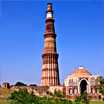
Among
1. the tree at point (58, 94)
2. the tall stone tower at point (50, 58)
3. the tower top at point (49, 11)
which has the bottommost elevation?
the tree at point (58, 94)

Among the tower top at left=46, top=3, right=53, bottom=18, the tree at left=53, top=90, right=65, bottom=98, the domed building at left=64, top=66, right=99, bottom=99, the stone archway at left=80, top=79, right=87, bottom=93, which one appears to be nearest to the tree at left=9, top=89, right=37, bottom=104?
the tree at left=53, top=90, right=65, bottom=98

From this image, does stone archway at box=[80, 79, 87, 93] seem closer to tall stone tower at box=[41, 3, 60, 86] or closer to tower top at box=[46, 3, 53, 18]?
tall stone tower at box=[41, 3, 60, 86]

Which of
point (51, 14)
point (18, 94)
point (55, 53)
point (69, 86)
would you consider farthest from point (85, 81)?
point (18, 94)

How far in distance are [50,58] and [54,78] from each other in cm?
414

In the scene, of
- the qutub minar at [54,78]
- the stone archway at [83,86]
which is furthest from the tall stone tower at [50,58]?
the stone archway at [83,86]

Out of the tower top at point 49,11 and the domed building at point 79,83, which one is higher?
the tower top at point 49,11

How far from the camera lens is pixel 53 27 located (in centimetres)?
9462

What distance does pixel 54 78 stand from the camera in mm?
91188

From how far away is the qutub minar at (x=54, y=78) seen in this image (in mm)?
85125

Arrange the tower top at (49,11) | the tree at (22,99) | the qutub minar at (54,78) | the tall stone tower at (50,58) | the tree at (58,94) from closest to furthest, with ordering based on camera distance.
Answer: the tree at (22,99) < the tree at (58,94) < the qutub minar at (54,78) < the tall stone tower at (50,58) < the tower top at (49,11)

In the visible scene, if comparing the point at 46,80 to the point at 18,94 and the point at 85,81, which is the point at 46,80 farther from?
the point at 18,94

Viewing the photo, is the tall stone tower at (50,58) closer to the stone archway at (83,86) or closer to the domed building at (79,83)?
the domed building at (79,83)

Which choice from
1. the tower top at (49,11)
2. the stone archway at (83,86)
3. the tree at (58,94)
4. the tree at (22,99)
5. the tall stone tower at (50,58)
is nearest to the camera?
the tree at (22,99)

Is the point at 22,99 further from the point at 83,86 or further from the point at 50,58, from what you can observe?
the point at 50,58
